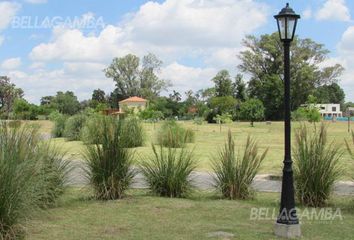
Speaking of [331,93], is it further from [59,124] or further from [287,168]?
[287,168]

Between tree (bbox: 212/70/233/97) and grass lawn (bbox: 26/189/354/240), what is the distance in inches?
3687

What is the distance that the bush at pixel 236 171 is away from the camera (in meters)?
Answer: 10.4

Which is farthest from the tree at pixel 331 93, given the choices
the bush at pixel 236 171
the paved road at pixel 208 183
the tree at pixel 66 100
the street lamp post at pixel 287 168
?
the street lamp post at pixel 287 168

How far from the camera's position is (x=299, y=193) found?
9969 mm

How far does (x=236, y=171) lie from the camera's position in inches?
411

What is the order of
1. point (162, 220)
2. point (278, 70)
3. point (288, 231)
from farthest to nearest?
point (278, 70) → point (162, 220) → point (288, 231)

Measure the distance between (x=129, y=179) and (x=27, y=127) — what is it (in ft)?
9.98

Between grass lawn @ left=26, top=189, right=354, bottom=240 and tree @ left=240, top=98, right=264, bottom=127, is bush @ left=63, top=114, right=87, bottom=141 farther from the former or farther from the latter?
tree @ left=240, top=98, right=264, bottom=127

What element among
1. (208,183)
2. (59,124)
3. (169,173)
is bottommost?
(208,183)

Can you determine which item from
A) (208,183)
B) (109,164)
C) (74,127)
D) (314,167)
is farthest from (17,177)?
(74,127)

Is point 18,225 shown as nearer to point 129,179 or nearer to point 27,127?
point 27,127

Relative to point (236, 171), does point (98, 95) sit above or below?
above

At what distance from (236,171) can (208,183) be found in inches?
98.6

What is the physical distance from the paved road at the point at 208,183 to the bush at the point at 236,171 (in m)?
0.64
